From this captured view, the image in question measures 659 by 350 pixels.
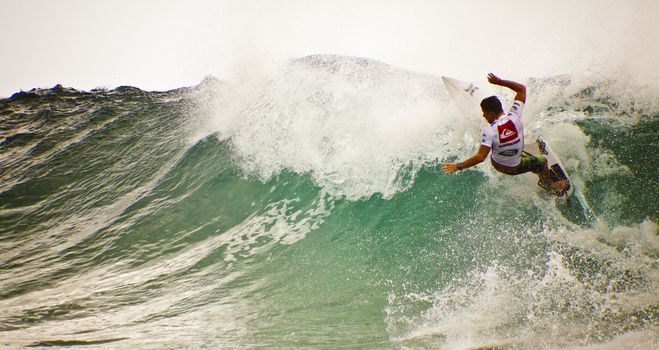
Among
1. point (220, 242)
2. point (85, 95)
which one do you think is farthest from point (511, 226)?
point (85, 95)

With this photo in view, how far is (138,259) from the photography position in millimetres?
6199

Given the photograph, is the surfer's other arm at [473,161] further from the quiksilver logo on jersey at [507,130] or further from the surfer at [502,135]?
the quiksilver logo on jersey at [507,130]

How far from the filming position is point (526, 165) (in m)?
4.11

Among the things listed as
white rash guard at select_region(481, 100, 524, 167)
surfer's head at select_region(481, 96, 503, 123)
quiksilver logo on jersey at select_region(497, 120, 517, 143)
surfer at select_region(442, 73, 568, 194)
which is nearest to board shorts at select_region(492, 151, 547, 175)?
surfer at select_region(442, 73, 568, 194)

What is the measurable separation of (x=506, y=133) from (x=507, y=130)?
33mm

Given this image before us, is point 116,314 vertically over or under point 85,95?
under

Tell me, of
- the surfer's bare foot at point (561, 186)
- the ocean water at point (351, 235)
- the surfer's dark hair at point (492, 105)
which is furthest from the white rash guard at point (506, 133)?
the ocean water at point (351, 235)

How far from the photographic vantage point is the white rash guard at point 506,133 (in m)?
3.74

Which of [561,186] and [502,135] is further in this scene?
[561,186]

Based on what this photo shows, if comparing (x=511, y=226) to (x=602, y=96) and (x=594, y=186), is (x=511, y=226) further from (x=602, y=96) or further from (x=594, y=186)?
(x=602, y=96)

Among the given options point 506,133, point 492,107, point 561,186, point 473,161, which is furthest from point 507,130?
point 561,186

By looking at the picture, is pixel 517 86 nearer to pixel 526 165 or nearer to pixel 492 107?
pixel 492 107

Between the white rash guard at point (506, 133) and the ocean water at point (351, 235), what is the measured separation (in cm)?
134

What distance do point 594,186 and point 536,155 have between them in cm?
109
